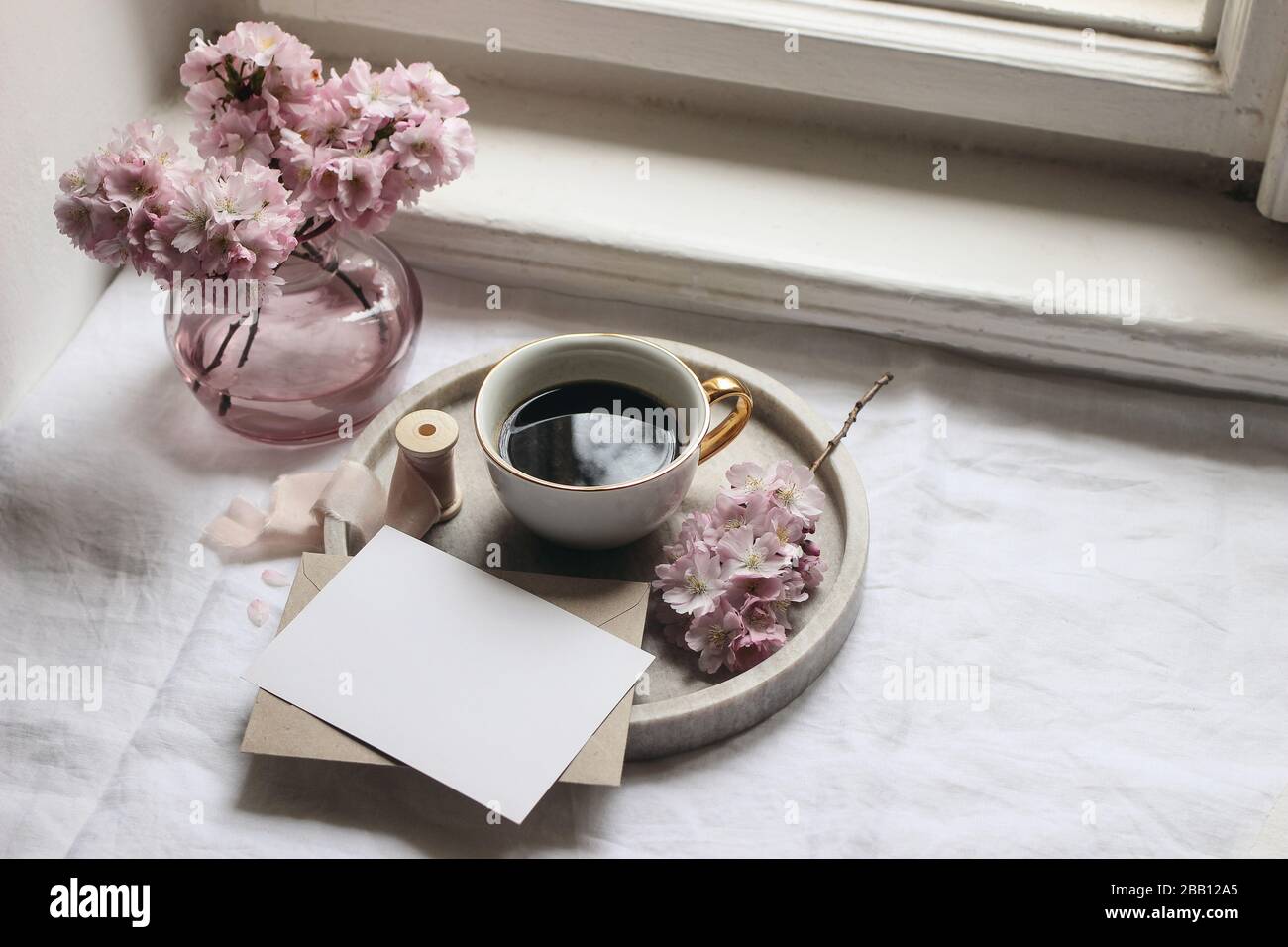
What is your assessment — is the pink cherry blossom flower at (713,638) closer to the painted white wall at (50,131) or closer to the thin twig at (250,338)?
the thin twig at (250,338)

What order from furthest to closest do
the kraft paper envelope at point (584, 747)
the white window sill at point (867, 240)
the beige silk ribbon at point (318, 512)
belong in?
the white window sill at point (867, 240)
the beige silk ribbon at point (318, 512)
the kraft paper envelope at point (584, 747)

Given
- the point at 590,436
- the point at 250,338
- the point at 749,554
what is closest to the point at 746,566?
the point at 749,554

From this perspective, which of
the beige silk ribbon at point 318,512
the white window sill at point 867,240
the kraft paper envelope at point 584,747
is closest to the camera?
the kraft paper envelope at point 584,747

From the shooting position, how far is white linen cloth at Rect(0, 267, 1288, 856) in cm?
65

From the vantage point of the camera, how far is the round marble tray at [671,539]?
66 cm

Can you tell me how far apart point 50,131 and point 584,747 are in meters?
0.59

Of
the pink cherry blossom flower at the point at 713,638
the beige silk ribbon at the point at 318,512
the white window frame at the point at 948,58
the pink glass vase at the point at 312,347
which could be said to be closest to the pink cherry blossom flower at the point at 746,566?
the pink cherry blossom flower at the point at 713,638

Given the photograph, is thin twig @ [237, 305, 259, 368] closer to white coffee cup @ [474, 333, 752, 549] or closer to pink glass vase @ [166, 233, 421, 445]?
pink glass vase @ [166, 233, 421, 445]

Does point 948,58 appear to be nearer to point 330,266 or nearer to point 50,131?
point 330,266

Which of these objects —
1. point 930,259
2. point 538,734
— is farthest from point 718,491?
point 930,259

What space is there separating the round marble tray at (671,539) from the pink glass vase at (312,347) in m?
0.05

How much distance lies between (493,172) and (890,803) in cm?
61

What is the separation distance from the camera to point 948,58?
0.94 metres
